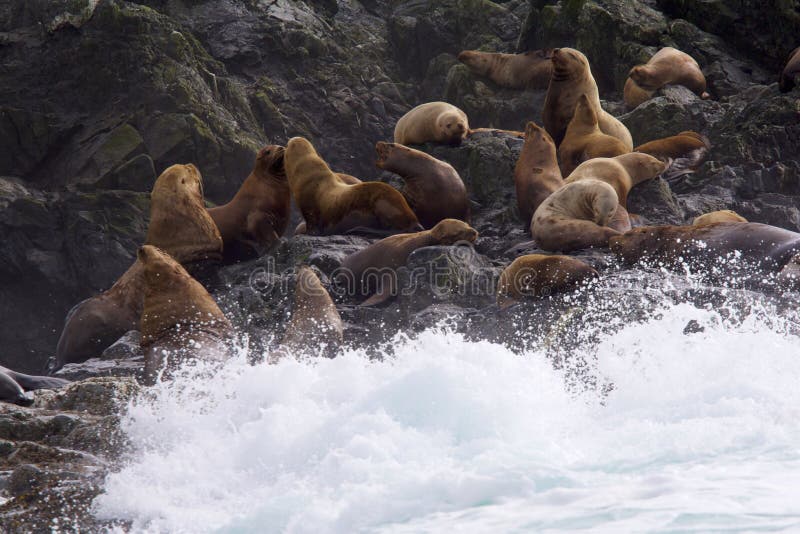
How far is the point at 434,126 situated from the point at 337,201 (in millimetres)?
1929

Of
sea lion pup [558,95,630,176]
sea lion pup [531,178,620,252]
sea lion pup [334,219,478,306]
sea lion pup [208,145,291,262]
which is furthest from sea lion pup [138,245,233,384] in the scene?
sea lion pup [558,95,630,176]

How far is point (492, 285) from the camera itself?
24.5 ft

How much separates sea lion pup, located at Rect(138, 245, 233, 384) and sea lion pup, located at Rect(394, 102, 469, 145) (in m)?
4.41

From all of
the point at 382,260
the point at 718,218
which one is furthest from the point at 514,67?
the point at 382,260

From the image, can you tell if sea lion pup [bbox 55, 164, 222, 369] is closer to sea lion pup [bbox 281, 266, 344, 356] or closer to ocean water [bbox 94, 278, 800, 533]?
sea lion pup [bbox 281, 266, 344, 356]

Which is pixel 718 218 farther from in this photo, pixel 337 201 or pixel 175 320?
pixel 175 320

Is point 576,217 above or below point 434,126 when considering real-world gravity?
below

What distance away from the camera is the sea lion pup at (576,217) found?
7973 millimetres

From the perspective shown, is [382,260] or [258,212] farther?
[258,212]

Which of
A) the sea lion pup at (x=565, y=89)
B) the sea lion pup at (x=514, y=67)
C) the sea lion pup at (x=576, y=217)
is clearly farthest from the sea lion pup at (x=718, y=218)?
the sea lion pup at (x=514, y=67)

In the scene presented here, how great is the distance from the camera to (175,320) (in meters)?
6.75

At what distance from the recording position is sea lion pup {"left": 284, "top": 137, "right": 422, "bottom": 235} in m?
9.18

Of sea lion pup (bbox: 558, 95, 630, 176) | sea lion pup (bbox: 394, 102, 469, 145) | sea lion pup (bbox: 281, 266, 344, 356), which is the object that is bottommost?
sea lion pup (bbox: 281, 266, 344, 356)

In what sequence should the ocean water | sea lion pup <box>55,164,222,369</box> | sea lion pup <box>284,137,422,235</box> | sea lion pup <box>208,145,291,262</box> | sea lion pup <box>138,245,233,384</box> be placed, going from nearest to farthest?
the ocean water, sea lion pup <box>138,245,233,384</box>, sea lion pup <box>55,164,222,369</box>, sea lion pup <box>284,137,422,235</box>, sea lion pup <box>208,145,291,262</box>
